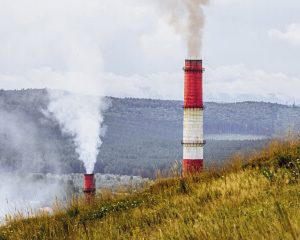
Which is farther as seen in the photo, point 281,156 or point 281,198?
point 281,156

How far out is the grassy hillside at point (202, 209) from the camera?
29.8ft

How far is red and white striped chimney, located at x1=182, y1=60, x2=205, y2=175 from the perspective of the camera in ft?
127

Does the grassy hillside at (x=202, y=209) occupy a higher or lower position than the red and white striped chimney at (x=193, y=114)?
lower

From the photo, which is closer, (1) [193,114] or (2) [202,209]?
(2) [202,209]

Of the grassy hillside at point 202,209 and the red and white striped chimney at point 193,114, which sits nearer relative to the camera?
the grassy hillside at point 202,209

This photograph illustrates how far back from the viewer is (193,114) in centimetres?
3900

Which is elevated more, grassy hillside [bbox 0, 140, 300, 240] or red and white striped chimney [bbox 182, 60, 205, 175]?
red and white striped chimney [bbox 182, 60, 205, 175]

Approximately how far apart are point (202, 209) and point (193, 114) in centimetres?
2730

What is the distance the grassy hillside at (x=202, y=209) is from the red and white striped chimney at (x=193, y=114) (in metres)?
21.4

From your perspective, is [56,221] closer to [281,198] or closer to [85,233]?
[85,233]

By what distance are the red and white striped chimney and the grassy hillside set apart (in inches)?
843

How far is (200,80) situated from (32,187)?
540ft

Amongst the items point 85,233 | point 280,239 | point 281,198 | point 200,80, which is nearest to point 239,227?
point 280,239

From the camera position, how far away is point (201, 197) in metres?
13.4
